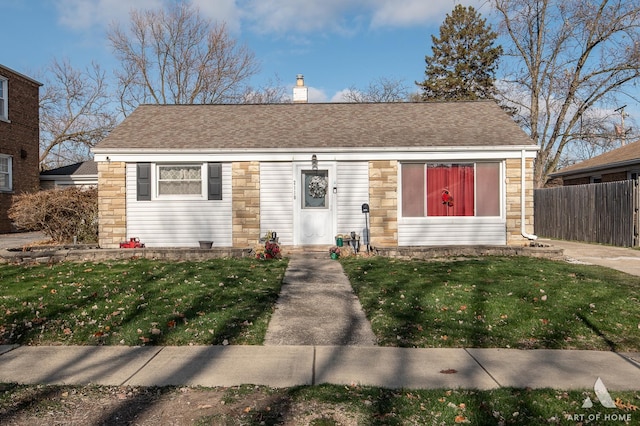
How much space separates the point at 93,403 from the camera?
3.80 meters

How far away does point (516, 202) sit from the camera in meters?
12.8

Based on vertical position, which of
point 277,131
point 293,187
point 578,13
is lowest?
point 293,187

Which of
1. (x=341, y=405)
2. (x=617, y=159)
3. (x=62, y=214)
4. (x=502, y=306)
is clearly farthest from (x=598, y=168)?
(x=341, y=405)

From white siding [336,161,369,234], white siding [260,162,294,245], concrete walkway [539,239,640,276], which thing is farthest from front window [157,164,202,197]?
concrete walkway [539,239,640,276]

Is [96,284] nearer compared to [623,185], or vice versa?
[96,284]

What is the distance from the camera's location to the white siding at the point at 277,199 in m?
12.9

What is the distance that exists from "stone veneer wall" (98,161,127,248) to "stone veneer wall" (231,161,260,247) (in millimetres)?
3003

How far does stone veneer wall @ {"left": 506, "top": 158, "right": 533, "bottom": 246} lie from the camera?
12.7 metres

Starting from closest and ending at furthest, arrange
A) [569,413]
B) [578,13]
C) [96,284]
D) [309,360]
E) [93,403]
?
[569,413], [93,403], [309,360], [96,284], [578,13]

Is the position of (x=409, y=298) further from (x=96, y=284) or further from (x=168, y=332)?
(x=96, y=284)

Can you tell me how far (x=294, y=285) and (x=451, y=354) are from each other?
3.85 m

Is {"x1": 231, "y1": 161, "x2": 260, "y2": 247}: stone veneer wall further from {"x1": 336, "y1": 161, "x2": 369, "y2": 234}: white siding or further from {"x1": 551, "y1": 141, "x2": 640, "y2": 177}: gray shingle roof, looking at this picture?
{"x1": 551, "y1": 141, "x2": 640, "y2": 177}: gray shingle roof

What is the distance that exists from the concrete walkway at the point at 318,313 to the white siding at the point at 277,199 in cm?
320

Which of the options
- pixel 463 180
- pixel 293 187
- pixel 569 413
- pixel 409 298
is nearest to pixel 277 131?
pixel 293 187
